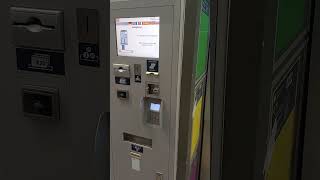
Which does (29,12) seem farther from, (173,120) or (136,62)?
(173,120)

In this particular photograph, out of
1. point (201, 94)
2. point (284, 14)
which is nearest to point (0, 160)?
point (201, 94)

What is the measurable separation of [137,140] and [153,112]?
0.73ft

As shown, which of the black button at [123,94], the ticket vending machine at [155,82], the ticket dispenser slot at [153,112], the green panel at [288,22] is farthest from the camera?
the black button at [123,94]

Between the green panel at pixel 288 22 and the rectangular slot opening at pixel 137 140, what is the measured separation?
87 cm

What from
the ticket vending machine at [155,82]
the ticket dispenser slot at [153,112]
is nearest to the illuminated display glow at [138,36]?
the ticket vending machine at [155,82]

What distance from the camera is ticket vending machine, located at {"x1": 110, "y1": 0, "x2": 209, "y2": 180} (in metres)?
1.73

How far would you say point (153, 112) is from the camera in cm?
186

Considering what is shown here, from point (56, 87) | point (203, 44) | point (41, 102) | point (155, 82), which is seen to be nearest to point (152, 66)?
point (155, 82)

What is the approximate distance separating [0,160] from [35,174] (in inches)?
8.6

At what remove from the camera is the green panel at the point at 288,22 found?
4.34 ft

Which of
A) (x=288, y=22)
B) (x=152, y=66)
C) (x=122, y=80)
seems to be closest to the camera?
(x=288, y=22)

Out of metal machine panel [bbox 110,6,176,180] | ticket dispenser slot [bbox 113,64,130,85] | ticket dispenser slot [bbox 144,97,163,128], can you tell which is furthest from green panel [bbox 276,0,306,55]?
ticket dispenser slot [bbox 113,64,130,85]

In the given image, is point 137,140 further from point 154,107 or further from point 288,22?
point 288,22

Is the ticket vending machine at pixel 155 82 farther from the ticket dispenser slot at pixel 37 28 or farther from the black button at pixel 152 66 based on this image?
the ticket dispenser slot at pixel 37 28
